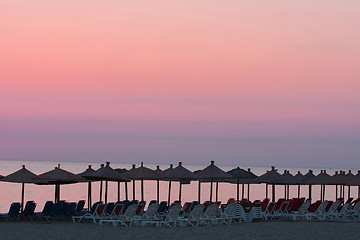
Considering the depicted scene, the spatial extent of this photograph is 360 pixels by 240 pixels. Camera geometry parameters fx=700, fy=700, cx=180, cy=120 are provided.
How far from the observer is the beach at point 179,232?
14586 millimetres

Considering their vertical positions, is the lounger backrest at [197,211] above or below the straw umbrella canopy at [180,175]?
below

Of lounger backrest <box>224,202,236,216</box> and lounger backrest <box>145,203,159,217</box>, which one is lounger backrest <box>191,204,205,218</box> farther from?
lounger backrest <box>224,202,236,216</box>

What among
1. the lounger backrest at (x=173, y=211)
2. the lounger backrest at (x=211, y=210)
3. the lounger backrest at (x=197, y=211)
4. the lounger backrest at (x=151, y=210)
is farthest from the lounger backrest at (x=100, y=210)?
the lounger backrest at (x=211, y=210)

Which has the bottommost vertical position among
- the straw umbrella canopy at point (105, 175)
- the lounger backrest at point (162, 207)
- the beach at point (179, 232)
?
the beach at point (179, 232)

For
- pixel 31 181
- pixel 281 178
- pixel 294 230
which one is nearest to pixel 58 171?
pixel 31 181

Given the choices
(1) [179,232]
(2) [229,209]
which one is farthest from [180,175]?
(1) [179,232]

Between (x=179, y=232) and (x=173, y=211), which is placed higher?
(x=173, y=211)

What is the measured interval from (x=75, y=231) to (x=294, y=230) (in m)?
5.15

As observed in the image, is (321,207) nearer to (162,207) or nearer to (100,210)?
(162,207)

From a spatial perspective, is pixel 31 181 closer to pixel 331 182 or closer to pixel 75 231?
pixel 75 231

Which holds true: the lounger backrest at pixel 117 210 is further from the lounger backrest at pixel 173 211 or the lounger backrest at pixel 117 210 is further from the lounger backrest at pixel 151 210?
the lounger backrest at pixel 173 211

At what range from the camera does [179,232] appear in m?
15.9

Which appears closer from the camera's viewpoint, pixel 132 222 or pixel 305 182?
pixel 132 222

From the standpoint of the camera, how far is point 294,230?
16.6 metres
